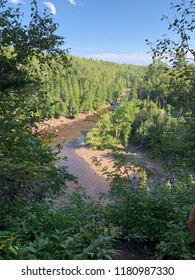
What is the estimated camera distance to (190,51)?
4.52 m

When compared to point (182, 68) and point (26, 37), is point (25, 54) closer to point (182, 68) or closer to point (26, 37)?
point (26, 37)

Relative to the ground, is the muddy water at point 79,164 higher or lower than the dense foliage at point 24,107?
lower

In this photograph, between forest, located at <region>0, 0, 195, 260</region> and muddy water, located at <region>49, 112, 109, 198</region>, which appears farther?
muddy water, located at <region>49, 112, 109, 198</region>

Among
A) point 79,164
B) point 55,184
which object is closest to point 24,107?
point 55,184

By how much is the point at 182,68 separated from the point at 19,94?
3.04 m

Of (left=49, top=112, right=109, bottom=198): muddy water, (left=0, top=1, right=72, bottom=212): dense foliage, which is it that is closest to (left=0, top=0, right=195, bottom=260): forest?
(left=0, top=1, right=72, bottom=212): dense foliage

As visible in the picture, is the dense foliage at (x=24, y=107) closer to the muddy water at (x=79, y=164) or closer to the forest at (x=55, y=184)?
the forest at (x=55, y=184)

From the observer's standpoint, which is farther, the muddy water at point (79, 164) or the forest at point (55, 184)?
the muddy water at point (79, 164)

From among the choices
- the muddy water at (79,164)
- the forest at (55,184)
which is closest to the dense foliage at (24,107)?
the forest at (55,184)

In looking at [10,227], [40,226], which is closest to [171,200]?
[40,226]

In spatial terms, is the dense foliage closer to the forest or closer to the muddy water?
the forest

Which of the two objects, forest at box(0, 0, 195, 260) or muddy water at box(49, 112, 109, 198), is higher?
forest at box(0, 0, 195, 260)

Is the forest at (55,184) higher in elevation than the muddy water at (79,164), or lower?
higher

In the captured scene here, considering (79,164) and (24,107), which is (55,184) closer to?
(24,107)
